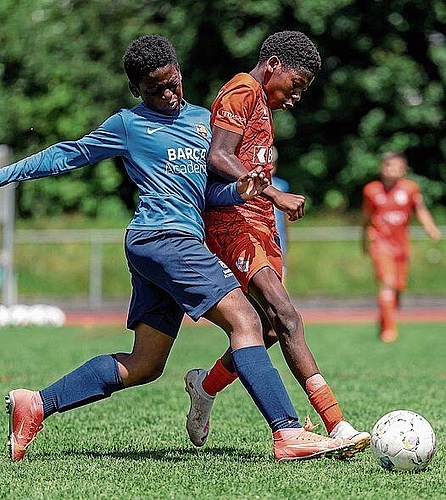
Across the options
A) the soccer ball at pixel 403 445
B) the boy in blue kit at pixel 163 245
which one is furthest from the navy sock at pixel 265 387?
the soccer ball at pixel 403 445

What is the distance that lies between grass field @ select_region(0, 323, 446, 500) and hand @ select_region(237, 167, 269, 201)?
1.26 m

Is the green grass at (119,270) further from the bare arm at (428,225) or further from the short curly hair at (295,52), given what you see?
the short curly hair at (295,52)

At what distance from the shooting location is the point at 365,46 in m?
28.3

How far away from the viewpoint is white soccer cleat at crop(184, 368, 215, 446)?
6.08 meters

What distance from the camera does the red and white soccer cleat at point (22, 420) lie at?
5699mm

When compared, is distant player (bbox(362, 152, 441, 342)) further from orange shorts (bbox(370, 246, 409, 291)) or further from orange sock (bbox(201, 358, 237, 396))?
orange sock (bbox(201, 358, 237, 396))

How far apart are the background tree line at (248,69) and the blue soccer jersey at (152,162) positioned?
22217 mm

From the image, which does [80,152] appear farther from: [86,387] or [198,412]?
[198,412]

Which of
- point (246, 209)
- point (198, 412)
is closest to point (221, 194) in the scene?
point (246, 209)

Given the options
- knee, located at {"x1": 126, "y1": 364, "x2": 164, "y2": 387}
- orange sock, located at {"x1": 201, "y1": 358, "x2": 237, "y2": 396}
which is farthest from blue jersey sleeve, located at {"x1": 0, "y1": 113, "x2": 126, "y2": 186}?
orange sock, located at {"x1": 201, "y1": 358, "x2": 237, "y2": 396}

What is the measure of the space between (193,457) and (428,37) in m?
24.7

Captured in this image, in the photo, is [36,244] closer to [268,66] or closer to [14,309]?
[14,309]

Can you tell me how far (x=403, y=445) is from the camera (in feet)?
17.1

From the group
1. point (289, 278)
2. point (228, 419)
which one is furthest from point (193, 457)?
point (289, 278)
